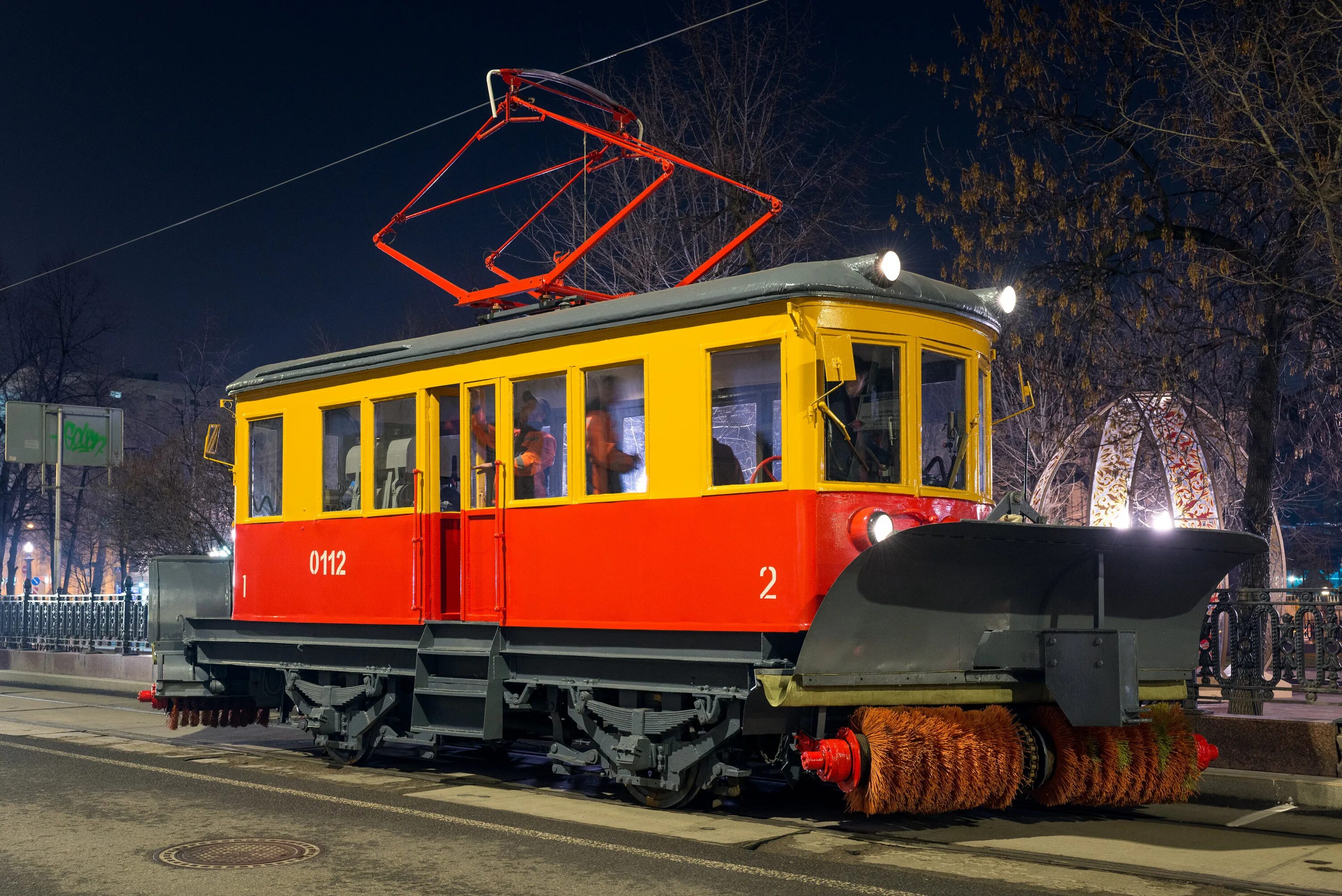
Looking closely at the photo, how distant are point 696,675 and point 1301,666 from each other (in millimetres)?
6110

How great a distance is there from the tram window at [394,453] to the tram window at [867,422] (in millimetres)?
3953

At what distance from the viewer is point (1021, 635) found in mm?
8555

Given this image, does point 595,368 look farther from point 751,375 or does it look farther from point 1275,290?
point 1275,290

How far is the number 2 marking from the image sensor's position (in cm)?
828

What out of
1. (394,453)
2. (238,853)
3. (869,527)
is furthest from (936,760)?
(394,453)

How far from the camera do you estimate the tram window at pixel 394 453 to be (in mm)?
10914

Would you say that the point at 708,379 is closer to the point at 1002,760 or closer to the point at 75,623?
the point at 1002,760

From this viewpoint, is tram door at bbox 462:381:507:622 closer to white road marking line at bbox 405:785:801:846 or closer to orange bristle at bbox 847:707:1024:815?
white road marking line at bbox 405:785:801:846

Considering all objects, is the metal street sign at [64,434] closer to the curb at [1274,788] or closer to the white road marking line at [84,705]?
the white road marking line at [84,705]

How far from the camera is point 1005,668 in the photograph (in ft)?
28.0

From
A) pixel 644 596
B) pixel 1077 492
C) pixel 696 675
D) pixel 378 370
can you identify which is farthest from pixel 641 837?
pixel 1077 492

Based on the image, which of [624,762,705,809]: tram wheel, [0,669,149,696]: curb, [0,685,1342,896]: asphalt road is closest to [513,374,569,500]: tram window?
[624,762,705,809]: tram wheel

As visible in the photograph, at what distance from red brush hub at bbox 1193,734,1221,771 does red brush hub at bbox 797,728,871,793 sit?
9.01 ft

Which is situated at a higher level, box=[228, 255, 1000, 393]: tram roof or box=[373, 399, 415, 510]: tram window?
box=[228, 255, 1000, 393]: tram roof
